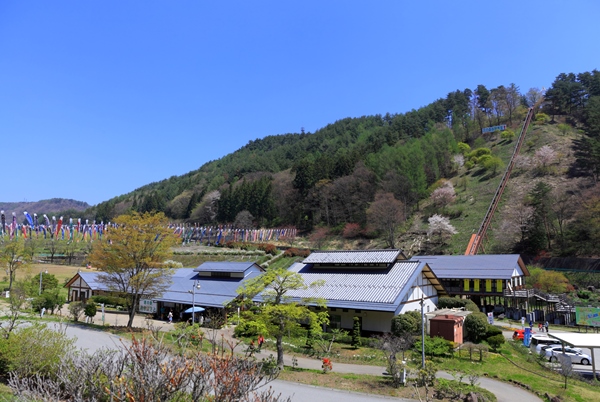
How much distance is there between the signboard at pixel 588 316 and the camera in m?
26.8

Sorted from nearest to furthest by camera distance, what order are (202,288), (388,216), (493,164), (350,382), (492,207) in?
1. (350,382)
2. (202,288)
3. (388,216)
4. (492,207)
5. (493,164)

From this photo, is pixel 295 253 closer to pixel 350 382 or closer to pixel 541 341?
pixel 541 341

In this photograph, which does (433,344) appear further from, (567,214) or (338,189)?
(338,189)

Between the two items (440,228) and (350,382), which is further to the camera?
(440,228)

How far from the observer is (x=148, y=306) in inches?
1325

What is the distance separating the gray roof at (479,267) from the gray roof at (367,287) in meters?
7.61

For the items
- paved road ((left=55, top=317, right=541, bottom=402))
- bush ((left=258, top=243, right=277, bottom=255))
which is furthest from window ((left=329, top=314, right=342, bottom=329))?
bush ((left=258, top=243, right=277, bottom=255))

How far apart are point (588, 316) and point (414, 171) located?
41612mm

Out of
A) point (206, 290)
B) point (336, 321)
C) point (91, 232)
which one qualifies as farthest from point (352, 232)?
point (91, 232)

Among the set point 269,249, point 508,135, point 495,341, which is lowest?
point 495,341

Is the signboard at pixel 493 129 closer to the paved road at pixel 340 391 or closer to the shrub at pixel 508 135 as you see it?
the shrub at pixel 508 135

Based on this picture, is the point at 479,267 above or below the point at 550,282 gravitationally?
above

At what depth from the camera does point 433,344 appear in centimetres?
2028

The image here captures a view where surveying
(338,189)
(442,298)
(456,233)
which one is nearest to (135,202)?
(338,189)
